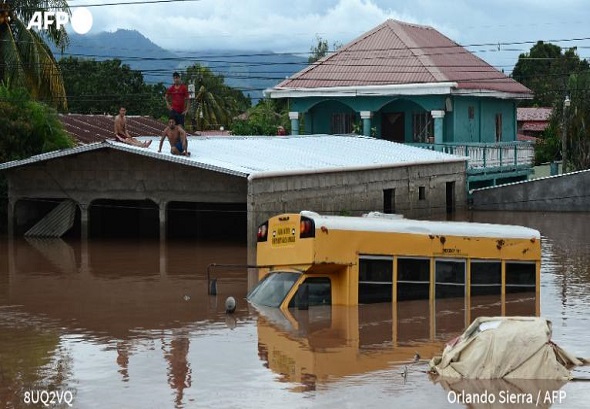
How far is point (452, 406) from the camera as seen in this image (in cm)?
1633

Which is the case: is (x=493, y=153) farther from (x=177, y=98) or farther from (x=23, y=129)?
(x=177, y=98)

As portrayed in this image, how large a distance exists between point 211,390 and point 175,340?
14.0 feet

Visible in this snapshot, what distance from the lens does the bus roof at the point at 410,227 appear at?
2306cm

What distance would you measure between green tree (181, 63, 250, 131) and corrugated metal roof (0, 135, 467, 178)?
946 inches

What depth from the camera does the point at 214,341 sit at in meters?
21.5

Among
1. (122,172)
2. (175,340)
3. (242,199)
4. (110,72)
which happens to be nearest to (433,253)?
(175,340)

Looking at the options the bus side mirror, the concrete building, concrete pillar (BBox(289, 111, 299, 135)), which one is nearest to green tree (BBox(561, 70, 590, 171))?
concrete pillar (BBox(289, 111, 299, 135))

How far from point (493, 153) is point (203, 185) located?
23105 mm

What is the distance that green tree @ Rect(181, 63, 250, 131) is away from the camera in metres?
80.5

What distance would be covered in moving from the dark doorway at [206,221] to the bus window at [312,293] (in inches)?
743

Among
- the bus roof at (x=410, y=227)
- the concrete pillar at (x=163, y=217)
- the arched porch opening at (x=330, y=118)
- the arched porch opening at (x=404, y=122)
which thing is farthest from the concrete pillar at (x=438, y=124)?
the bus roof at (x=410, y=227)

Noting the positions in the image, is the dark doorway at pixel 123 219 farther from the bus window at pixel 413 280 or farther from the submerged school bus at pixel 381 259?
the bus window at pixel 413 280

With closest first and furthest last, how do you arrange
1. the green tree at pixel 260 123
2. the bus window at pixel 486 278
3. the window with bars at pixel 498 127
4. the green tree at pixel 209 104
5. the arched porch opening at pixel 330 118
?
1. the bus window at pixel 486 278
2. the arched porch opening at pixel 330 118
3. the window with bars at pixel 498 127
4. the green tree at pixel 260 123
5. the green tree at pixel 209 104

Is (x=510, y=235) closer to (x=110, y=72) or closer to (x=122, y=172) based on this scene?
(x=122, y=172)
